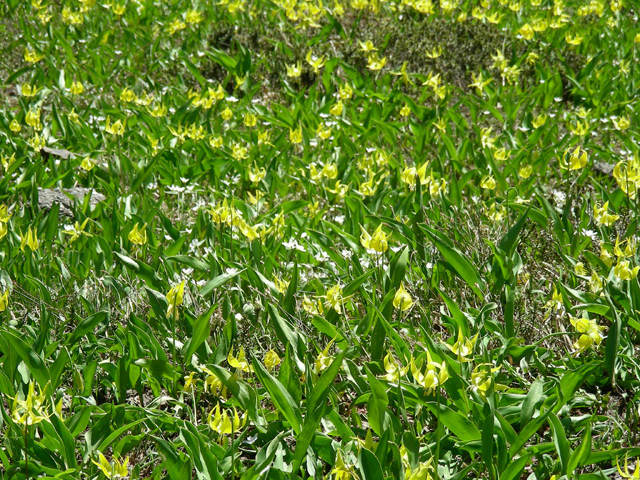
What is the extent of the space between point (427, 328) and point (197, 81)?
3.33 m

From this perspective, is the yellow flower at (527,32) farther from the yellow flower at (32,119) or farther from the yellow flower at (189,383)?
Answer: the yellow flower at (189,383)

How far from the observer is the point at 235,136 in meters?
4.19

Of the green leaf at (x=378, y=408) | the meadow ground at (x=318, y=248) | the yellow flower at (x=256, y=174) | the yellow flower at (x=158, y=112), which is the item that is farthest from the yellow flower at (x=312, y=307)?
the yellow flower at (x=158, y=112)

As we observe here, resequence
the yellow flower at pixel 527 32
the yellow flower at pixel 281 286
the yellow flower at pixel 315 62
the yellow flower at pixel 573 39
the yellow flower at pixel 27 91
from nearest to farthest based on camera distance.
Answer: the yellow flower at pixel 281 286 < the yellow flower at pixel 27 91 < the yellow flower at pixel 315 62 < the yellow flower at pixel 573 39 < the yellow flower at pixel 527 32

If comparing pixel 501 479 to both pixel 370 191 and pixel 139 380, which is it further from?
pixel 370 191

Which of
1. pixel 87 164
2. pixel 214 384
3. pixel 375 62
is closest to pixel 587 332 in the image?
pixel 214 384

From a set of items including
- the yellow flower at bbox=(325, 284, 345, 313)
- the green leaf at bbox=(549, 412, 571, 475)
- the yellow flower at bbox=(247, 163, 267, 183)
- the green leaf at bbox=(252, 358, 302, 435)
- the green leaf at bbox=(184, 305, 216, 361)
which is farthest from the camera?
the yellow flower at bbox=(247, 163, 267, 183)

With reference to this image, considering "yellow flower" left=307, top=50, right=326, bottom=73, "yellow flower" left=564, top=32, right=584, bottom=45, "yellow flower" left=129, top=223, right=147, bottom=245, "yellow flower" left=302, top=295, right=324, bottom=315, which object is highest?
"yellow flower" left=564, top=32, right=584, bottom=45

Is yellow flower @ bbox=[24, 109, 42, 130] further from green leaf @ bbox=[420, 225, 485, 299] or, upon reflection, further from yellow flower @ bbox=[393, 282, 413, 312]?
yellow flower @ bbox=[393, 282, 413, 312]

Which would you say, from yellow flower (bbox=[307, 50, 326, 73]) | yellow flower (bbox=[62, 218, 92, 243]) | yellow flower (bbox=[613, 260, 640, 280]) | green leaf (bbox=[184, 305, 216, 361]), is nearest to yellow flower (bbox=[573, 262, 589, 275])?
yellow flower (bbox=[613, 260, 640, 280])

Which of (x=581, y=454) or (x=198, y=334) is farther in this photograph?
(x=198, y=334)

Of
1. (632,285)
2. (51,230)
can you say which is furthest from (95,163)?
(632,285)

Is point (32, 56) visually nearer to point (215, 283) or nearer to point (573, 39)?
point (215, 283)

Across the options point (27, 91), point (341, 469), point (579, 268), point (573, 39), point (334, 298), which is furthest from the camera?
point (573, 39)
